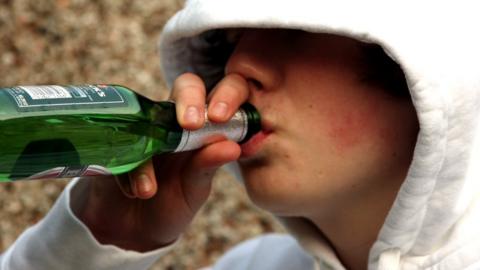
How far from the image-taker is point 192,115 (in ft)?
2.47

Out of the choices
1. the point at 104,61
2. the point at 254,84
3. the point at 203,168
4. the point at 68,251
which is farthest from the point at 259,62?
the point at 104,61

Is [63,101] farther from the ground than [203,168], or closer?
farther from the ground

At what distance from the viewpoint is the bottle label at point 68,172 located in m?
0.71

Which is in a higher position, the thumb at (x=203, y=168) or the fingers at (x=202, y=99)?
the fingers at (x=202, y=99)

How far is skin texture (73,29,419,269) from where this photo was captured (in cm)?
81

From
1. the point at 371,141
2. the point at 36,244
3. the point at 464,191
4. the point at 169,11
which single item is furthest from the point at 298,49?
the point at 169,11

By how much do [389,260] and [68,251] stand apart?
383 millimetres

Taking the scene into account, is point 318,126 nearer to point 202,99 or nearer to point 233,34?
point 202,99

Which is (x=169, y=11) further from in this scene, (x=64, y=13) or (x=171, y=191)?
(x=171, y=191)

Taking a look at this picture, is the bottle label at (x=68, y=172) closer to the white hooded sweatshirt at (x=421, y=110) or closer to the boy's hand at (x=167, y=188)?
the boy's hand at (x=167, y=188)

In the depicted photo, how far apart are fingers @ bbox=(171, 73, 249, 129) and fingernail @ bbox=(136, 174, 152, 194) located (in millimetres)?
80

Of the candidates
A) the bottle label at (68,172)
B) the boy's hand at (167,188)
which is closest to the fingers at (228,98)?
the boy's hand at (167,188)

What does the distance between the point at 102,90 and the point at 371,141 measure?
0.28 metres

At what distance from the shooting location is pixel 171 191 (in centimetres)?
94
